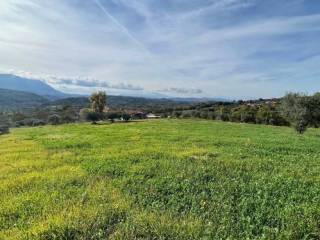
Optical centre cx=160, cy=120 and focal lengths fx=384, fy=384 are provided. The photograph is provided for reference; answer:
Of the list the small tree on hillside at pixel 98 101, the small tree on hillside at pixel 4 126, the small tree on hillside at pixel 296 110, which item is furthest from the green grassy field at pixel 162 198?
the small tree on hillside at pixel 98 101

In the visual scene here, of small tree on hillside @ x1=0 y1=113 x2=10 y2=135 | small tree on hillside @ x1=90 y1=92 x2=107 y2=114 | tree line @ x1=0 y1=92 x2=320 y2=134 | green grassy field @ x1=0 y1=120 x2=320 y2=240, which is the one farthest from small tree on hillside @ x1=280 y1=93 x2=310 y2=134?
small tree on hillside @ x1=90 y1=92 x2=107 y2=114

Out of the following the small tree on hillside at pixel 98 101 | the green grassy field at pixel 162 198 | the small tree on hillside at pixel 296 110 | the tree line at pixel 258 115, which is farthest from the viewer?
the small tree on hillside at pixel 98 101

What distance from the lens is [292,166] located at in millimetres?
16328

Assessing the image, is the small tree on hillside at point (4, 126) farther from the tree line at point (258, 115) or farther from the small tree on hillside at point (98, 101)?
the small tree on hillside at point (98, 101)

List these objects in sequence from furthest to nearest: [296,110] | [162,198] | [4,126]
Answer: [4,126], [296,110], [162,198]

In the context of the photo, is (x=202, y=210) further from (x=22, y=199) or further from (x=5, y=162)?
(x=5, y=162)

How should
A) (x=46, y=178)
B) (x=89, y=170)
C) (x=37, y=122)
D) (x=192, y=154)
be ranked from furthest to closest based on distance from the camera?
(x=37, y=122)
(x=192, y=154)
(x=89, y=170)
(x=46, y=178)

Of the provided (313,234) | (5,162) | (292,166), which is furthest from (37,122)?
(313,234)

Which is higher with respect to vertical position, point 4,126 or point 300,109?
point 300,109

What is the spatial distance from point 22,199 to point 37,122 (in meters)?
98.5

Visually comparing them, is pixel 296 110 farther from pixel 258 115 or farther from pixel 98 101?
pixel 98 101

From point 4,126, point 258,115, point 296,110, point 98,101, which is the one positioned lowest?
point 4,126

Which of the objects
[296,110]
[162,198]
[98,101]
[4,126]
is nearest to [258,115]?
[98,101]

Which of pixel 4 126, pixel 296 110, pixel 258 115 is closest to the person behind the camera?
pixel 296 110
